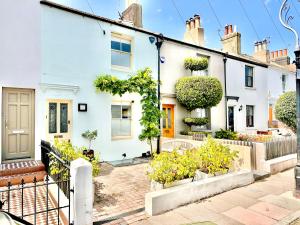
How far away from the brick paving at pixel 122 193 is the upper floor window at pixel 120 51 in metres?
4.90

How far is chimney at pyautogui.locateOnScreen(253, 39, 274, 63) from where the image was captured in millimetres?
20672

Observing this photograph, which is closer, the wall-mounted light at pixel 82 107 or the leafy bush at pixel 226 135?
Result: the wall-mounted light at pixel 82 107

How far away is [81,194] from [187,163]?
2.94m

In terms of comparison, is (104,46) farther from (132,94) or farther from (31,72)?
(31,72)

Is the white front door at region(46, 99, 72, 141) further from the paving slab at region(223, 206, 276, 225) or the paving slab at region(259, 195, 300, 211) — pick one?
the paving slab at region(259, 195, 300, 211)

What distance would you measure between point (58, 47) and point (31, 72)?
4.78 ft

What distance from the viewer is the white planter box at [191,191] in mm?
4617

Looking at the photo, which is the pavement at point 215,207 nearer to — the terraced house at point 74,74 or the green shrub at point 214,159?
the green shrub at point 214,159

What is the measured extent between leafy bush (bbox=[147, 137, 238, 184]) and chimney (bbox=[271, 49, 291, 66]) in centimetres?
2238

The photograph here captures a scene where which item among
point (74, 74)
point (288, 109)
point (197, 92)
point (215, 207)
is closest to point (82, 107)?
point (74, 74)

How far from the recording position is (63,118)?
28.2 ft

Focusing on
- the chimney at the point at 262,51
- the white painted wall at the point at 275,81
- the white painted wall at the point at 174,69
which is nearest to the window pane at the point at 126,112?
the white painted wall at the point at 174,69

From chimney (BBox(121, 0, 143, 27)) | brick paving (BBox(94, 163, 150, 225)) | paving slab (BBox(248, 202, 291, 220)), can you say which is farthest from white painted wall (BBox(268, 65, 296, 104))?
paving slab (BBox(248, 202, 291, 220))

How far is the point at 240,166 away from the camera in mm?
7723
